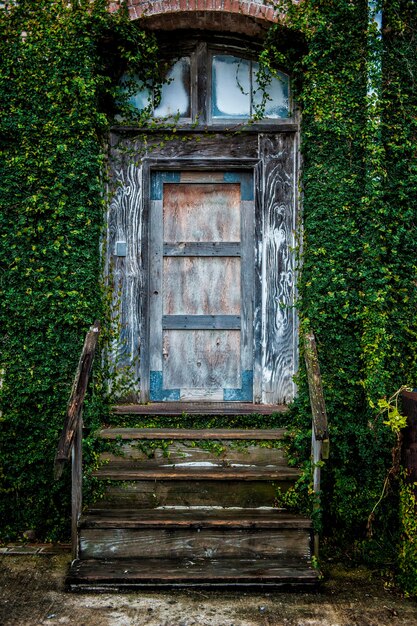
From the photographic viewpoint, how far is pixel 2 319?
4.37 meters

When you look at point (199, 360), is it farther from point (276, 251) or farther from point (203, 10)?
point (203, 10)

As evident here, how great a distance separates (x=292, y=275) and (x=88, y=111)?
2105mm

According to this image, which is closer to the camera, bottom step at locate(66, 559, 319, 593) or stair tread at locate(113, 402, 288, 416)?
bottom step at locate(66, 559, 319, 593)

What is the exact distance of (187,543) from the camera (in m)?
3.71

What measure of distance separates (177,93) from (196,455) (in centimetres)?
306

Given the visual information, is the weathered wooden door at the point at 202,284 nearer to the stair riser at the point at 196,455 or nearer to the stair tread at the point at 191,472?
the stair riser at the point at 196,455

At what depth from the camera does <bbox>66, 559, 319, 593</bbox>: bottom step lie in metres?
3.52

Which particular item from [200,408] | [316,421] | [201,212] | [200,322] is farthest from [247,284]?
[316,421]

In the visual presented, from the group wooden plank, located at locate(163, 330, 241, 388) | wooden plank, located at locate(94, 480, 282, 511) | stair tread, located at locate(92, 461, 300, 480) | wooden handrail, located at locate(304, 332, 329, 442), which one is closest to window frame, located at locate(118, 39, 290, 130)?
wooden plank, located at locate(163, 330, 241, 388)

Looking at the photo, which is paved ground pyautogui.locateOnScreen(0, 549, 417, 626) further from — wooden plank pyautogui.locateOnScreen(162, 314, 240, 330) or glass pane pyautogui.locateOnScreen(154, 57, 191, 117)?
glass pane pyautogui.locateOnScreen(154, 57, 191, 117)

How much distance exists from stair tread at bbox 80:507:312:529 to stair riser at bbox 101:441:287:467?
0.40 meters

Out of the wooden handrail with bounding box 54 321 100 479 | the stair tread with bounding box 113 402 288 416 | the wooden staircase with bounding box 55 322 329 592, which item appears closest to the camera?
the wooden handrail with bounding box 54 321 100 479

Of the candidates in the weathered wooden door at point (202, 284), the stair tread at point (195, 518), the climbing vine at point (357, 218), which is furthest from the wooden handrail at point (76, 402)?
the climbing vine at point (357, 218)

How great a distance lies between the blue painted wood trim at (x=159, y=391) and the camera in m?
4.92
